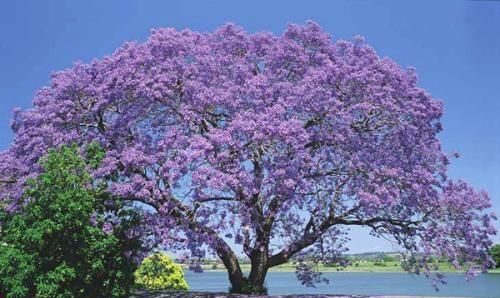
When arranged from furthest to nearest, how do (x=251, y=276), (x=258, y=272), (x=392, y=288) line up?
(x=392, y=288)
(x=251, y=276)
(x=258, y=272)

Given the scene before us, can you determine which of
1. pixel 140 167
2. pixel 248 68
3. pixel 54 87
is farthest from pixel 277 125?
pixel 54 87

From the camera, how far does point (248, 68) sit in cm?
1944

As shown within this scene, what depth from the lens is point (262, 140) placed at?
17125 mm

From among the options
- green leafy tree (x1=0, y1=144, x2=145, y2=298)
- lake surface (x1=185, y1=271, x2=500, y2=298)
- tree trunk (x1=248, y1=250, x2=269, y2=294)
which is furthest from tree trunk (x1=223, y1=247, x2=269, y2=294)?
green leafy tree (x1=0, y1=144, x2=145, y2=298)

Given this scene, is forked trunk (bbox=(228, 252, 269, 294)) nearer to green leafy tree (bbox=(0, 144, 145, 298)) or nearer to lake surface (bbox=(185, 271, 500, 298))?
lake surface (bbox=(185, 271, 500, 298))

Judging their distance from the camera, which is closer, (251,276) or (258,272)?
(258,272)

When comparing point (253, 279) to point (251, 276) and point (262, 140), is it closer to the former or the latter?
point (251, 276)

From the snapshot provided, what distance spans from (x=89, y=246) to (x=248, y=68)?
698cm

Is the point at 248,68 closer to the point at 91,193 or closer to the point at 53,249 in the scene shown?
the point at 91,193

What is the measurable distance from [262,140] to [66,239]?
20.0 ft

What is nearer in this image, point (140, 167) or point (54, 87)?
point (140, 167)

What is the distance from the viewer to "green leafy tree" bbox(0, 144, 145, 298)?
57.2ft

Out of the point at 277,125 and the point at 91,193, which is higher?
the point at 277,125

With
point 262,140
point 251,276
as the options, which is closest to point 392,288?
point 251,276
